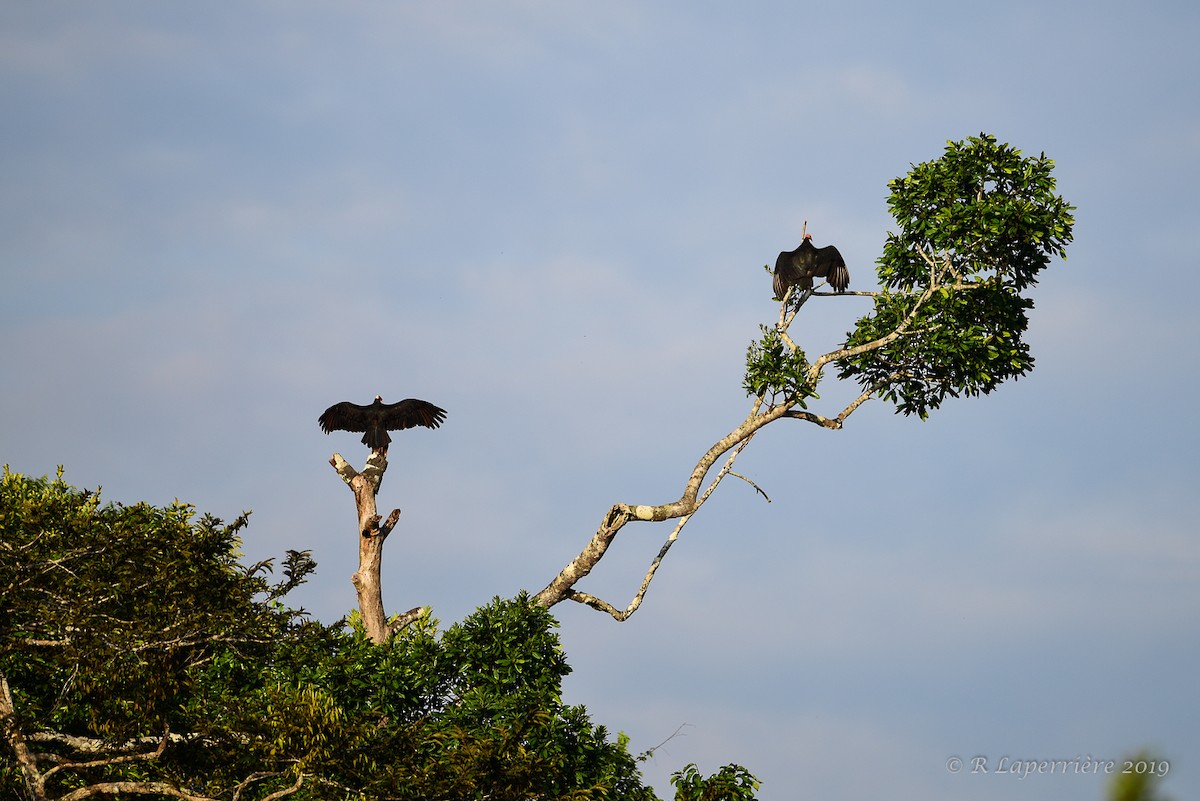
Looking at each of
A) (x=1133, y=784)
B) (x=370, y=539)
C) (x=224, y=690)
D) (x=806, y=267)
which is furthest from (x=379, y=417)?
(x=1133, y=784)

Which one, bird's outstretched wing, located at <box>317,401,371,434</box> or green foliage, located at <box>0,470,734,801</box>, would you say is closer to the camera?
green foliage, located at <box>0,470,734,801</box>

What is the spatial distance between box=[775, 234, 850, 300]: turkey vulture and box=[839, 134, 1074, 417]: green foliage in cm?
93

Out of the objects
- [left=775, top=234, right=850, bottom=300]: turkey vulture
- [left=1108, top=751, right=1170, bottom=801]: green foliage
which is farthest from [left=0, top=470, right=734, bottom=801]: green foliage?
[left=1108, top=751, right=1170, bottom=801]: green foliage

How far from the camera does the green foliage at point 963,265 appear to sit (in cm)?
2194

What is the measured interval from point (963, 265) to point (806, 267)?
9.54 feet

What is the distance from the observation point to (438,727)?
683 inches

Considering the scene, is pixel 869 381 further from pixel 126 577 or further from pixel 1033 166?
pixel 126 577

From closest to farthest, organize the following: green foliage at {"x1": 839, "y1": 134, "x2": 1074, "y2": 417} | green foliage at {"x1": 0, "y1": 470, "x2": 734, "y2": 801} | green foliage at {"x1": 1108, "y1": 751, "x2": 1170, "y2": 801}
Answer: green foliage at {"x1": 1108, "y1": 751, "x2": 1170, "y2": 801}
green foliage at {"x1": 0, "y1": 470, "x2": 734, "y2": 801}
green foliage at {"x1": 839, "y1": 134, "x2": 1074, "y2": 417}

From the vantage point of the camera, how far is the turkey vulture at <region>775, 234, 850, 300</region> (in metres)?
22.7

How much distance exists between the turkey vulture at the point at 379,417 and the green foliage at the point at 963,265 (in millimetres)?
8096

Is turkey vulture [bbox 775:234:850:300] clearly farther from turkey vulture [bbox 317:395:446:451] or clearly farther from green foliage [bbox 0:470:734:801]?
green foliage [bbox 0:470:734:801]

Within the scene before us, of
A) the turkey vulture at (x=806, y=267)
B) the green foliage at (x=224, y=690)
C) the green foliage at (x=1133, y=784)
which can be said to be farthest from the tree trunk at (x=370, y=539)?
the green foliage at (x=1133, y=784)

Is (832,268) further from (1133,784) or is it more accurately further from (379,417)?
(1133,784)

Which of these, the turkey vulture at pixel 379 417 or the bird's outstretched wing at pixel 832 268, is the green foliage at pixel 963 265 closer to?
the bird's outstretched wing at pixel 832 268
